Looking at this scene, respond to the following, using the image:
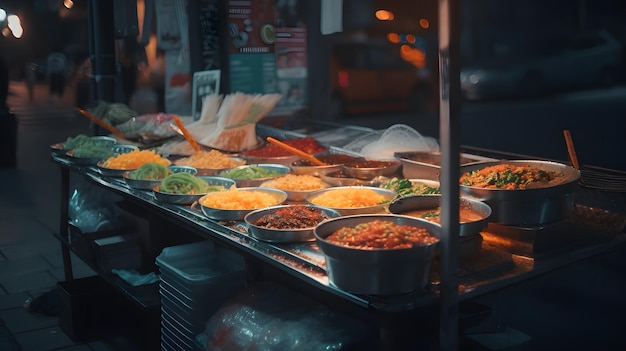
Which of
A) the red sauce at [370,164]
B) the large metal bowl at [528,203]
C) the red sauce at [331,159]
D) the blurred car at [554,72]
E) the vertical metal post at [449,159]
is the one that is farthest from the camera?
the blurred car at [554,72]

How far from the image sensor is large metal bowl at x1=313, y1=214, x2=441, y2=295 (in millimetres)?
2053

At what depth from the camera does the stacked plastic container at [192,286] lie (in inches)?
130

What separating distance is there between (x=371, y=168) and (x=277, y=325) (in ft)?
3.99

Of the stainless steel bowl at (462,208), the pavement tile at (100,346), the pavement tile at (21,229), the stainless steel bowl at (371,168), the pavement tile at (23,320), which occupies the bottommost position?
the pavement tile at (100,346)

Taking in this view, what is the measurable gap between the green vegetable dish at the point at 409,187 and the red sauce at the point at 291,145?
110 cm

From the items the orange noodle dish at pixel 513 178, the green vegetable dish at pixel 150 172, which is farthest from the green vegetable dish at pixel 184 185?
the orange noodle dish at pixel 513 178

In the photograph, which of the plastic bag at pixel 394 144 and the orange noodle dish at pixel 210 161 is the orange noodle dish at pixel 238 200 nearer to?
the orange noodle dish at pixel 210 161

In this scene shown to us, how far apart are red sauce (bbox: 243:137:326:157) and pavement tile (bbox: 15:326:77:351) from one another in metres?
1.80

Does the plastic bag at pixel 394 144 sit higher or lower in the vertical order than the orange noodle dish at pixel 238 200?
higher

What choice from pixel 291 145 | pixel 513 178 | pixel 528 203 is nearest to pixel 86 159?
pixel 291 145

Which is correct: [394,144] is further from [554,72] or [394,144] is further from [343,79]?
[554,72]

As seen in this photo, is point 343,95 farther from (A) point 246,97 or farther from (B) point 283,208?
(B) point 283,208

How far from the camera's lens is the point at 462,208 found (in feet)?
8.59

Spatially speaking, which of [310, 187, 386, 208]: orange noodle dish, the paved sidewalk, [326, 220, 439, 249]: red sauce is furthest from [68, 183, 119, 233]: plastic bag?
[326, 220, 439, 249]: red sauce
